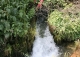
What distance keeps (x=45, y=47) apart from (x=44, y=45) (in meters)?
0.14

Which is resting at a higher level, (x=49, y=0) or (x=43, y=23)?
(x=49, y=0)

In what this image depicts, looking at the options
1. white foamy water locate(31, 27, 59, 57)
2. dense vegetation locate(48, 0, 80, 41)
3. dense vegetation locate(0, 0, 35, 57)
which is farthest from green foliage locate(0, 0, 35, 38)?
dense vegetation locate(48, 0, 80, 41)

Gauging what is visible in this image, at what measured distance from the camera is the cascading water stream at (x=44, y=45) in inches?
365

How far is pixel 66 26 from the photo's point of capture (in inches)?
382

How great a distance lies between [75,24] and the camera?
388 inches

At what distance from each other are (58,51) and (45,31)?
1.63 m

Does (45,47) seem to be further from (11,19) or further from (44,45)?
(11,19)

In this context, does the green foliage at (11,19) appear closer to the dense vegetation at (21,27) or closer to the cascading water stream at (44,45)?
the dense vegetation at (21,27)

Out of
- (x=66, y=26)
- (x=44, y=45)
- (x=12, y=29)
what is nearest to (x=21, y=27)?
(x=12, y=29)

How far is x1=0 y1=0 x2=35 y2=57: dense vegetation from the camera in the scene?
8.41 meters

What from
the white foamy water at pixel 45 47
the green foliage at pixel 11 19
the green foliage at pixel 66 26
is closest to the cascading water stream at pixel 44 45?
the white foamy water at pixel 45 47

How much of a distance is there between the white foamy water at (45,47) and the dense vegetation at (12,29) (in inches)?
21.5

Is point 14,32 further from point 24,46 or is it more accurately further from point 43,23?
point 43,23

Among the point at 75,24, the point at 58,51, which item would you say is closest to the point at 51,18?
the point at 75,24
